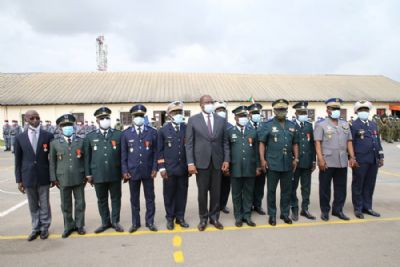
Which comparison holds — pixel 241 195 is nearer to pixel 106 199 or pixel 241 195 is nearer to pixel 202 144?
pixel 202 144

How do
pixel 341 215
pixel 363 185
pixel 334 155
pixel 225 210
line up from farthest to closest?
pixel 225 210 < pixel 363 185 < pixel 341 215 < pixel 334 155

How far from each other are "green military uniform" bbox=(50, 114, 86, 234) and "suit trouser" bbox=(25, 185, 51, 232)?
24 centimetres

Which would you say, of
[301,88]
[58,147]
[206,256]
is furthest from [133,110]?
[301,88]

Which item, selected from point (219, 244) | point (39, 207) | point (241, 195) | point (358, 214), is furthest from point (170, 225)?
point (358, 214)

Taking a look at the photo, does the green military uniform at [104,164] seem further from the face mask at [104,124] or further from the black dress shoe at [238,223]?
the black dress shoe at [238,223]

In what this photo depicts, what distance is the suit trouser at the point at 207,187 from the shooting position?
4.79 m

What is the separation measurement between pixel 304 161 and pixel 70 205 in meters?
3.94

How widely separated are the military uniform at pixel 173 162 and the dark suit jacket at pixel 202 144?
0.21 meters

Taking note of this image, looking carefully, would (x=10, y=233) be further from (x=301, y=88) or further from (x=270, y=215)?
(x=301, y=88)

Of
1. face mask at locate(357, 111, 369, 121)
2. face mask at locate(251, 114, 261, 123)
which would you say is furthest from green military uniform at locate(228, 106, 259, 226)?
face mask at locate(357, 111, 369, 121)

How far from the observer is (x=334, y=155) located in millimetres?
5023

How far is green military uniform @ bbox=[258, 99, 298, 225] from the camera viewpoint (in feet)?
15.9

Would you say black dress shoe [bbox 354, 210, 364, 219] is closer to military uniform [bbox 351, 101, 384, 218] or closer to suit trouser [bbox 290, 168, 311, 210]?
military uniform [bbox 351, 101, 384, 218]

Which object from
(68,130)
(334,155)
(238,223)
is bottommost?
(238,223)
